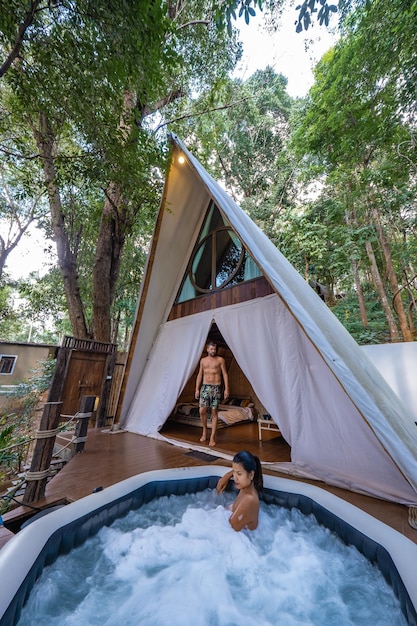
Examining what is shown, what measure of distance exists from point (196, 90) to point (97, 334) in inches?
247

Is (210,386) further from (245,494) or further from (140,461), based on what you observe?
(245,494)

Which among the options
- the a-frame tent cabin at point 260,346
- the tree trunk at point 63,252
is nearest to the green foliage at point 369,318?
the a-frame tent cabin at point 260,346

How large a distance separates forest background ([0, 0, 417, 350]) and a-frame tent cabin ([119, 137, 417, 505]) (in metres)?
1.17

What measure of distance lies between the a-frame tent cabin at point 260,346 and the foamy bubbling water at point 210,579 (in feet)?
2.63

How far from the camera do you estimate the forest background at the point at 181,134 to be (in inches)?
95.6

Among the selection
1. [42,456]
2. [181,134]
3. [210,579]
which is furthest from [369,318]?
[42,456]

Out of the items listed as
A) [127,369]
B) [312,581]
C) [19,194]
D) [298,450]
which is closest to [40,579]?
[312,581]

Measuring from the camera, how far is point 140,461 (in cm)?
288

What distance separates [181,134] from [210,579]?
25.6ft

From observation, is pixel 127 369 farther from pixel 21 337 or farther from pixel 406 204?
pixel 21 337

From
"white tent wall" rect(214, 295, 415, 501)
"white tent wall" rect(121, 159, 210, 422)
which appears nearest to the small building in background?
"white tent wall" rect(121, 159, 210, 422)

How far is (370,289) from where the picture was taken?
10758mm

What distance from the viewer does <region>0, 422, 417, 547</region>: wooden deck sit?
188 cm

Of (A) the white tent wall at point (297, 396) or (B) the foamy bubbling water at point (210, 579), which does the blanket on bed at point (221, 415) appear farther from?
(B) the foamy bubbling water at point (210, 579)
